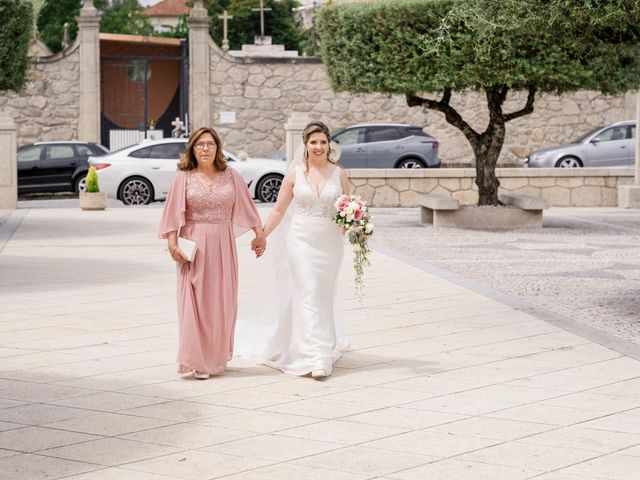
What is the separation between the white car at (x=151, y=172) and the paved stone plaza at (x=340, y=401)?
15.7 m

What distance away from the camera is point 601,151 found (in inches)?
1255

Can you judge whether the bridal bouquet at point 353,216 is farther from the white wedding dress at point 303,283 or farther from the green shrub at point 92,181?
the green shrub at point 92,181

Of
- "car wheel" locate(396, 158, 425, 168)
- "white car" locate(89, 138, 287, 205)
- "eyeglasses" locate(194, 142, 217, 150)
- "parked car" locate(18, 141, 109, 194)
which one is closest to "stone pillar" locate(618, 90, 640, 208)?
"car wheel" locate(396, 158, 425, 168)

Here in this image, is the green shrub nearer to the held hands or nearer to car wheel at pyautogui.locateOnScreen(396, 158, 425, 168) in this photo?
car wheel at pyautogui.locateOnScreen(396, 158, 425, 168)

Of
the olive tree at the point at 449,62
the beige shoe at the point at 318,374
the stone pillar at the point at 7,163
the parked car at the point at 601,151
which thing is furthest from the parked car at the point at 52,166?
the beige shoe at the point at 318,374

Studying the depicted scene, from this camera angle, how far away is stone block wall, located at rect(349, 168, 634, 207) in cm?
2653

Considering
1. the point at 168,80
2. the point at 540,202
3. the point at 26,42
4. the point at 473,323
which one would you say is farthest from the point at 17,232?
the point at 168,80

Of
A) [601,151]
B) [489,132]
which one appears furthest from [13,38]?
[601,151]

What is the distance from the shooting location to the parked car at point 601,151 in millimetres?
31672

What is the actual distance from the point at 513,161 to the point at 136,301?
2666 cm

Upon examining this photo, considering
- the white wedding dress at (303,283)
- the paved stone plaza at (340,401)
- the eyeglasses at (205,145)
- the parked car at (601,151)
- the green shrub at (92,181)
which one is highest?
the parked car at (601,151)

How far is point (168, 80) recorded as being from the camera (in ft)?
143

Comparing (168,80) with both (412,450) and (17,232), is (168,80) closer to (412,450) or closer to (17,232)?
(17,232)

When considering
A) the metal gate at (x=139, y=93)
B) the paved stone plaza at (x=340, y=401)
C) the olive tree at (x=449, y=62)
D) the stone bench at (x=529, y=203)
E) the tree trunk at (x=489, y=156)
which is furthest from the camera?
the metal gate at (x=139, y=93)
